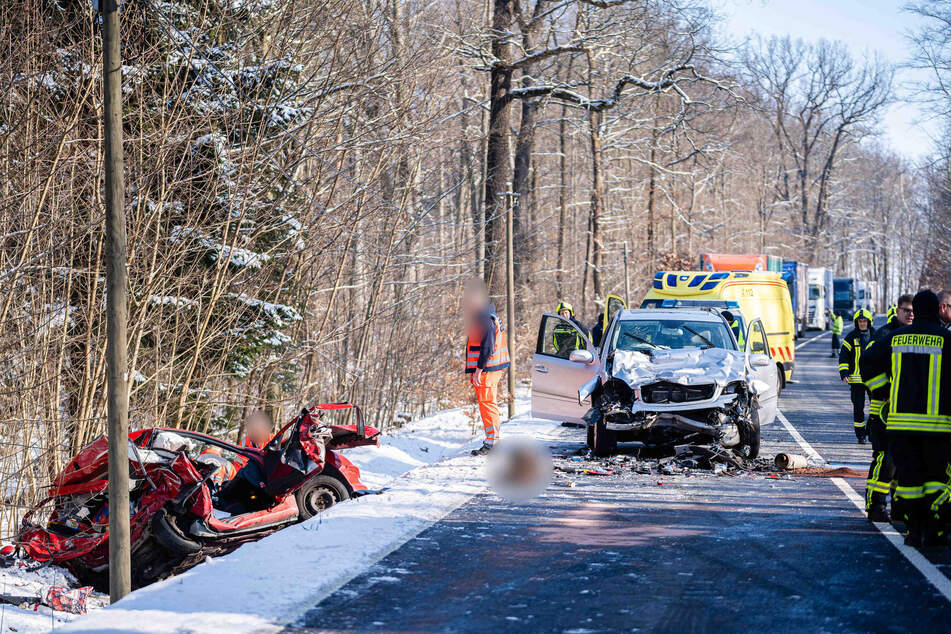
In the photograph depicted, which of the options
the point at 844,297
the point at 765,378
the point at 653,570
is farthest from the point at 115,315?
the point at 844,297

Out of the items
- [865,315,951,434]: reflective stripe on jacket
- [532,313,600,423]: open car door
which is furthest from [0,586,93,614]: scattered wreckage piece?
[865,315,951,434]: reflective stripe on jacket

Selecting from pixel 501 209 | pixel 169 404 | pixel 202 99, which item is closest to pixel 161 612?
pixel 169 404

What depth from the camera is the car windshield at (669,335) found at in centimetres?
1273

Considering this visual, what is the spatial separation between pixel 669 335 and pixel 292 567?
7575 mm

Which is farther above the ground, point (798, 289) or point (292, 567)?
point (798, 289)

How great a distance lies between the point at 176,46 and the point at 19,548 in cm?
687

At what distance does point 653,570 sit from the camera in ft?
21.5

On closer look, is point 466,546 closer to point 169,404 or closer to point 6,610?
point 6,610

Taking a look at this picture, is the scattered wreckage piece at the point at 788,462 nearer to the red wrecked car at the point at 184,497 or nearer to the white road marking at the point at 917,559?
the white road marking at the point at 917,559

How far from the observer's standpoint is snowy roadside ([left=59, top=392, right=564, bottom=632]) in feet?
17.4

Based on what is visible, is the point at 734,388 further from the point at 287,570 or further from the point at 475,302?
the point at 287,570

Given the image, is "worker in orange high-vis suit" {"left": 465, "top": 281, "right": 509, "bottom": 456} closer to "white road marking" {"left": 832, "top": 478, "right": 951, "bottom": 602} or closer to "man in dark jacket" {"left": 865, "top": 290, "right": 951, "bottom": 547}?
"white road marking" {"left": 832, "top": 478, "right": 951, "bottom": 602}

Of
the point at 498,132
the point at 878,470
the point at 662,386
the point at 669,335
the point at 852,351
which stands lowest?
the point at 878,470

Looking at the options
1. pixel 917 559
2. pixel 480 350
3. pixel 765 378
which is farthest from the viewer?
pixel 765 378
